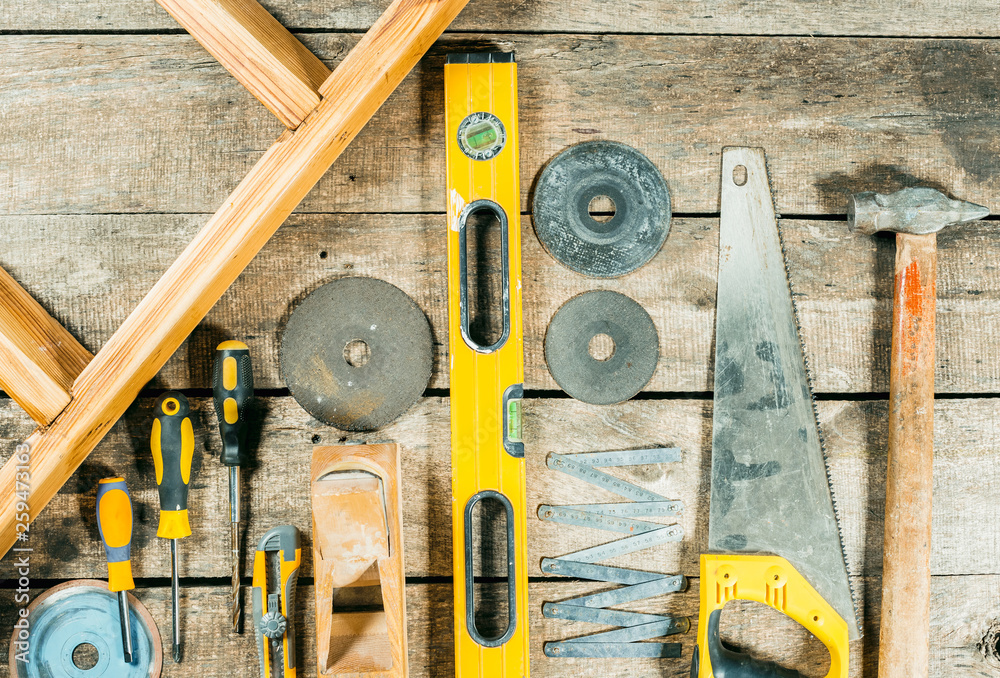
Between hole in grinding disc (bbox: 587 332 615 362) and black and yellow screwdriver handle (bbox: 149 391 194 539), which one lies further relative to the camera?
hole in grinding disc (bbox: 587 332 615 362)

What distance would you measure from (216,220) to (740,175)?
0.87 meters

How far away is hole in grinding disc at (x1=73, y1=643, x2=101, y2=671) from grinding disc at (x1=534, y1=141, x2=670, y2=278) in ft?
3.40

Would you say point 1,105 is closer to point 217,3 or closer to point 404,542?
point 217,3

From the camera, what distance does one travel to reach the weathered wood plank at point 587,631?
1.10 metres

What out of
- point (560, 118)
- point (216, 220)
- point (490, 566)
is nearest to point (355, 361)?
point (216, 220)

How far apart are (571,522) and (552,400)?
0.22 meters

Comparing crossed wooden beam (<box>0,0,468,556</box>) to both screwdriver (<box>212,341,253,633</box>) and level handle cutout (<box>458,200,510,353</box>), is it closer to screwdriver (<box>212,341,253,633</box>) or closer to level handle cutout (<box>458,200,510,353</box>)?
screwdriver (<box>212,341,253,633</box>)

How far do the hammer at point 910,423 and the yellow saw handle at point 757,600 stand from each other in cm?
11

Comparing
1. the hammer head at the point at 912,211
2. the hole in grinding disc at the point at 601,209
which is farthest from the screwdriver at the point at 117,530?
the hammer head at the point at 912,211

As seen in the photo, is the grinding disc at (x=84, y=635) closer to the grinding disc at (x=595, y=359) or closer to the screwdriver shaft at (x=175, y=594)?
the screwdriver shaft at (x=175, y=594)

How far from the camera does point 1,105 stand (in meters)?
1.09

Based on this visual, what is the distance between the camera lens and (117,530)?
3.35 ft

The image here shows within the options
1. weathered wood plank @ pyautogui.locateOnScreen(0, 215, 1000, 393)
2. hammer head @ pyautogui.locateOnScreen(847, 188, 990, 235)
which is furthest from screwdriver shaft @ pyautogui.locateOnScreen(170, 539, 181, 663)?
hammer head @ pyautogui.locateOnScreen(847, 188, 990, 235)

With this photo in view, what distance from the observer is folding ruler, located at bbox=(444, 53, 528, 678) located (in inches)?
41.8
